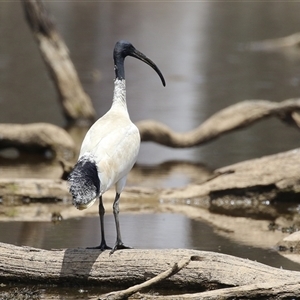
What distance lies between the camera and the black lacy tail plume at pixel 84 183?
22.7 feet

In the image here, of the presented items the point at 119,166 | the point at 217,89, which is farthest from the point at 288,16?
the point at 119,166

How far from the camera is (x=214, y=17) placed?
45.9m

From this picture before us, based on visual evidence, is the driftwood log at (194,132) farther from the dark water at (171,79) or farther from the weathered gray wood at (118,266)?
the weathered gray wood at (118,266)

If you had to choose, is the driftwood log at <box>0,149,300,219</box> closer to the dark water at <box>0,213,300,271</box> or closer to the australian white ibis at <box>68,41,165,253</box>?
the dark water at <box>0,213,300,271</box>

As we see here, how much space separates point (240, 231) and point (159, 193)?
1.61 m

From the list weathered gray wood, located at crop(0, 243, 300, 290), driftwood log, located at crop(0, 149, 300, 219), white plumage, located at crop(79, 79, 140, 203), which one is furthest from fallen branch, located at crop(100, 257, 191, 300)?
driftwood log, located at crop(0, 149, 300, 219)

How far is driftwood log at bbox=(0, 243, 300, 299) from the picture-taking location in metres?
7.24

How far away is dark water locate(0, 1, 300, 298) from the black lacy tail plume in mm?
1998

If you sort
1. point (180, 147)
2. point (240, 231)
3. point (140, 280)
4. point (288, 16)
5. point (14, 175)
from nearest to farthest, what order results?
1. point (140, 280)
2. point (240, 231)
3. point (14, 175)
4. point (180, 147)
5. point (288, 16)

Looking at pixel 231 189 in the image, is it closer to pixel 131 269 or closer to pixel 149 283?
pixel 131 269

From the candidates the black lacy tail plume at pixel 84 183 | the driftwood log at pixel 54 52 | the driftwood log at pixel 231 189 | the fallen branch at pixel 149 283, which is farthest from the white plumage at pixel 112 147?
the driftwood log at pixel 54 52

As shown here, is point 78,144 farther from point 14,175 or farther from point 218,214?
point 218,214

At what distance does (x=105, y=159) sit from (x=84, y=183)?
0.63 metres

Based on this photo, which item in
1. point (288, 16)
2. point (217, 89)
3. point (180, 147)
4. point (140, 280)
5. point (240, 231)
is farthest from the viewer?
point (288, 16)
